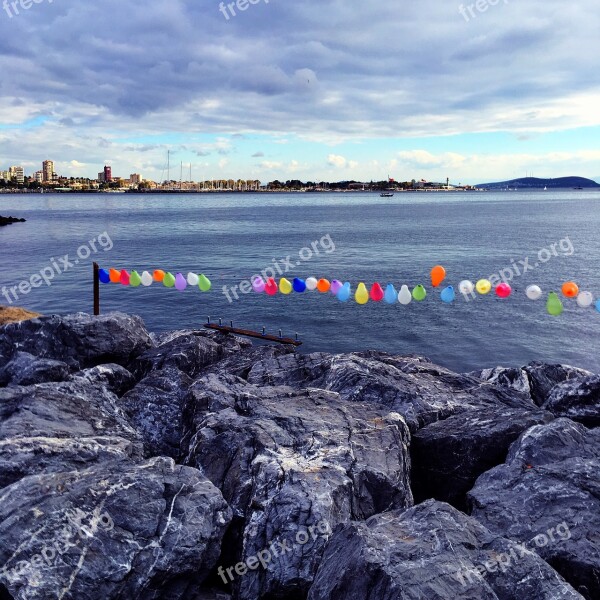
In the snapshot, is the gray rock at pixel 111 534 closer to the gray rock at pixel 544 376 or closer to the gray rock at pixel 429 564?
the gray rock at pixel 429 564

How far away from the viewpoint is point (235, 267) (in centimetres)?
5209

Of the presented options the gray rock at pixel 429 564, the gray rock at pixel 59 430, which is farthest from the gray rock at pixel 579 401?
the gray rock at pixel 59 430

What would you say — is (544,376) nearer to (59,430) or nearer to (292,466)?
(292,466)

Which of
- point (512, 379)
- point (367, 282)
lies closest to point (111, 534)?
point (512, 379)

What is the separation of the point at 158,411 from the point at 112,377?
2.55m

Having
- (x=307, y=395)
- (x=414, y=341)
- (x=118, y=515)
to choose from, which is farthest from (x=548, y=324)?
(x=118, y=515)

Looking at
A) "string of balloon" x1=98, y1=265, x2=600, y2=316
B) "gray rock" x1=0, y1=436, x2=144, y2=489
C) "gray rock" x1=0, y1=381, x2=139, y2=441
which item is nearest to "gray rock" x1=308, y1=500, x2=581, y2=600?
"gray rock" x1=0, y1=436, x2=144, y2=489

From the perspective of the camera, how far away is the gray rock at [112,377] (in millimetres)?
13664

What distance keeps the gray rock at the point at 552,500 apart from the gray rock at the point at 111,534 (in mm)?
Result: 3901

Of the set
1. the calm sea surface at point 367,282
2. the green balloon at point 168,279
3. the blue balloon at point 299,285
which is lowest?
the calm sea surface at point 367,282

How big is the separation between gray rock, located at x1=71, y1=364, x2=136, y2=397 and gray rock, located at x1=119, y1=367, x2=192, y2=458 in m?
1.14

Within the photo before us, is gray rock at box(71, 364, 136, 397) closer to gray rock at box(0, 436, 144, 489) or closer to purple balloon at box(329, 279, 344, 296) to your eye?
gray rock at box(0, 436, 144, 489)

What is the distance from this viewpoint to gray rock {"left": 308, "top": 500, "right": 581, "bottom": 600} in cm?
541

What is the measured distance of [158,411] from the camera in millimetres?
12047
